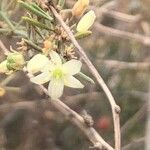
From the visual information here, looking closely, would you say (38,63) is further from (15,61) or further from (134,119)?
(134,119)

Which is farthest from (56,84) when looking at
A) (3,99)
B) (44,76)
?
(3,99)

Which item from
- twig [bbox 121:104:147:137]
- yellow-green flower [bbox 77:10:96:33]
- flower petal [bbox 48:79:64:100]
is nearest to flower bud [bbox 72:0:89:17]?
yellow-green flower [bbox 77:10:96:33]

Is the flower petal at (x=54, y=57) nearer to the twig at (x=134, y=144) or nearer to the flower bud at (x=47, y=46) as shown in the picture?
the flower bud at (x=47, y=46)

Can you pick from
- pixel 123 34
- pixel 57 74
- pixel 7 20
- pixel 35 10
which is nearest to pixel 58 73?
pixel 57 74

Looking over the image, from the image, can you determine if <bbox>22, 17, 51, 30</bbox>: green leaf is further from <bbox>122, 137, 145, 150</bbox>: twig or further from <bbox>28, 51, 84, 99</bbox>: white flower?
<bbox>122, 137, 145, 150</bbox>: twig

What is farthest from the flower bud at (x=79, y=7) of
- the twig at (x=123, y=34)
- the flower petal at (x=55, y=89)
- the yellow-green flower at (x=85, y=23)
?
the twig at (x=123, y=34)

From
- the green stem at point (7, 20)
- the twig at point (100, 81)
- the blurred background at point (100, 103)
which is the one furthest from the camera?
the blurred background at point (100, 103)

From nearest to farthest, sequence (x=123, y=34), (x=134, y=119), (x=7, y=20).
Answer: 1. (x=7, y=20)
2. (x=123, y=34)
3. (x=134, y=119)
